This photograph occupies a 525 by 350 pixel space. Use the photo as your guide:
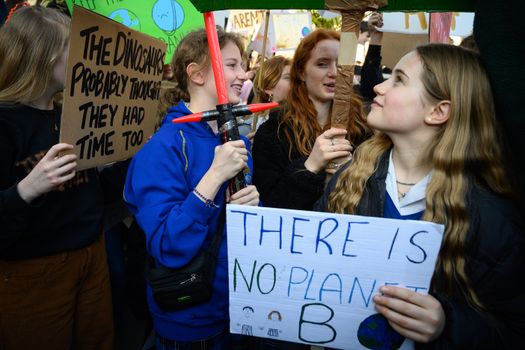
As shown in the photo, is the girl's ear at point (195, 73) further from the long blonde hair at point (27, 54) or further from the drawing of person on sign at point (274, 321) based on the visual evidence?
the drawing of person on sign at point (274, 321)

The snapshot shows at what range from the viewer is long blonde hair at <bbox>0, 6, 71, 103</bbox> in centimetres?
159

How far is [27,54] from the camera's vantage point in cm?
161

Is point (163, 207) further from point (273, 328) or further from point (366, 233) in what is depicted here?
point (366, 233)

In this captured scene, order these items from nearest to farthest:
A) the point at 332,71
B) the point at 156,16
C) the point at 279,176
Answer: the point at 279,176, the point at 332,71, the point at 156,16

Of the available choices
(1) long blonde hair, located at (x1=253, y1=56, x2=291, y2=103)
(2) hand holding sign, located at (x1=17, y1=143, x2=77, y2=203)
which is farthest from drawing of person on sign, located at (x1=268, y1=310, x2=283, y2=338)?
(1) long blonde hair, located at (x1=253, y1=56, x2=291, y2=103)

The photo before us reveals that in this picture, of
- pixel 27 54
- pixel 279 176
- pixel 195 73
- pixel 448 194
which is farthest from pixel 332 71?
pixel 27 54

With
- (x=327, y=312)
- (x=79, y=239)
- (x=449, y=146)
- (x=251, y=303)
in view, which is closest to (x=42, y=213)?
(x=79, y=239)

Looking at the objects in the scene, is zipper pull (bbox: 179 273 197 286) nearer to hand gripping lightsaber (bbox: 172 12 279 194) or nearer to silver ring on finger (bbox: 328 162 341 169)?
hand gripping lightsaber (bbox: 172 12 279 194)

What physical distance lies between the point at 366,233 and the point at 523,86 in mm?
551

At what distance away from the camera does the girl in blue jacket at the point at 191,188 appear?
51.9 inches

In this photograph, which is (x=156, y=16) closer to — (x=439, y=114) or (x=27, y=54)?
(x=27, y=54)

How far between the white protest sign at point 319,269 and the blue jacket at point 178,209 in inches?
10.7

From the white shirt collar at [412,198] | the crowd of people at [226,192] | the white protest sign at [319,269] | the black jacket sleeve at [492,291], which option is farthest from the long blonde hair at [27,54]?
the black jacket sleeve at [492,291]

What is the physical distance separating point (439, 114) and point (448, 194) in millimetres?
285
